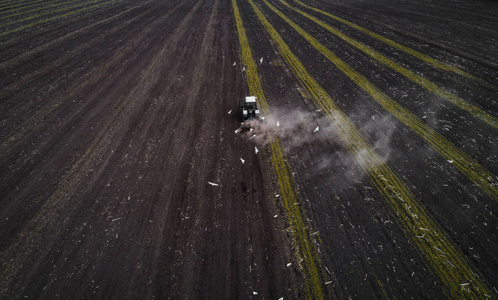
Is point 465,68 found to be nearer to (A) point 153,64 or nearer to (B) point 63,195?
(A) point 153,64

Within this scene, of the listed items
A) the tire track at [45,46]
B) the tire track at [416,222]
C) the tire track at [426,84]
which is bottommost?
the tire track at [416,222]

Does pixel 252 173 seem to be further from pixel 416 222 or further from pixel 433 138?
pixel 433 138

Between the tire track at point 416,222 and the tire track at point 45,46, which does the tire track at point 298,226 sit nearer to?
the tire track at point 416,222

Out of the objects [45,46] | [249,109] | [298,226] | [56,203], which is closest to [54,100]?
[56,203]

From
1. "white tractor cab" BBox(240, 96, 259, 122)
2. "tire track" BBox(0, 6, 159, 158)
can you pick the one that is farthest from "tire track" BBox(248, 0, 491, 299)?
"tire track" BBox(0, 6, 159, 158)

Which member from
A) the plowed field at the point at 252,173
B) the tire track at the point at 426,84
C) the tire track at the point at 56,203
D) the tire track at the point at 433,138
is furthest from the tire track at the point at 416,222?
the tire track at the point at 56,203

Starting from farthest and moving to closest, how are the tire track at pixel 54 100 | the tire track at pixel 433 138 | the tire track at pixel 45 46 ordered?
the tire track at pixel 45 46 < the tire track at pixel 54 100 < the tire track at pixel 433 138

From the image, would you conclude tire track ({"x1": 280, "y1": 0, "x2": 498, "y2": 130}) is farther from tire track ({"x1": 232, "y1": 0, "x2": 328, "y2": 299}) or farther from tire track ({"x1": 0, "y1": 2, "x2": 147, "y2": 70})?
tire track ({"x1": 0, "y1": 2, "x2": 147, "y2": 70})

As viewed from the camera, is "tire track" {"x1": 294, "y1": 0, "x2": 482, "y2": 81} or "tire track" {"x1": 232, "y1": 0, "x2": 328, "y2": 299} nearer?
"tire track" {"x1": 232, "y1": 0, "x2": 328, "y2": 299}
